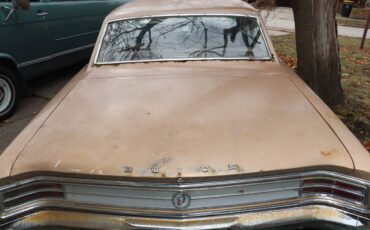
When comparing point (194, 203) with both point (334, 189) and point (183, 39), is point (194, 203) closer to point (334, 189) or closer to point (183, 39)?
point (334, 189)

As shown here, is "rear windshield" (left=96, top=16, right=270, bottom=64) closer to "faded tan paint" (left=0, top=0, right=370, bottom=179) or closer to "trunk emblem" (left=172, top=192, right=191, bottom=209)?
"faded tan paint" (left=0, top=0, right=370, bottom=179)

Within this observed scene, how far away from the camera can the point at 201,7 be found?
362 centimetres

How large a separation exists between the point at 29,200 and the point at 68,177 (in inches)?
10.0

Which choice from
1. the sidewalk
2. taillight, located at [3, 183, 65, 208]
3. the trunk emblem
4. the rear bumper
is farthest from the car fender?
the sidewalk

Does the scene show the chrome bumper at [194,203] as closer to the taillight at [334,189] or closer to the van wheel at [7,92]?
the taillight at [334,189]

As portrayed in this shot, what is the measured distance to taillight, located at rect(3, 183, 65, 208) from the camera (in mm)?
1978

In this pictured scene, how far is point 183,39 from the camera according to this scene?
3.35 m

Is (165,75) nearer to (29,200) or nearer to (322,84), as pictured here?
(29,200)

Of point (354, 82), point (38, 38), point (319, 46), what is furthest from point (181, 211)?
point (354, 82)

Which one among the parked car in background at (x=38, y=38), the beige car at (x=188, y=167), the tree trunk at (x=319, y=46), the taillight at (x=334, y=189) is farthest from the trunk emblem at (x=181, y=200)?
the parked car in background at (x=38, y=38)

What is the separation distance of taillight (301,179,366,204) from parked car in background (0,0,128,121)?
4.24 m

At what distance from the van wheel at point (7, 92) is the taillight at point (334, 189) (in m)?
4.32

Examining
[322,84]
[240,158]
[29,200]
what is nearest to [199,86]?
[240,158]

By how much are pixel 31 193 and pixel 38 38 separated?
13.4 ft
